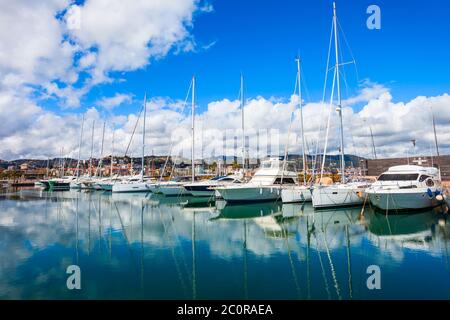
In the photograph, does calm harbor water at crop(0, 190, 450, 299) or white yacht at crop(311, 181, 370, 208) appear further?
white yacht at crop(311, 181, 370, 208)

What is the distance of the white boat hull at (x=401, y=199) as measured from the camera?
81.9 feet

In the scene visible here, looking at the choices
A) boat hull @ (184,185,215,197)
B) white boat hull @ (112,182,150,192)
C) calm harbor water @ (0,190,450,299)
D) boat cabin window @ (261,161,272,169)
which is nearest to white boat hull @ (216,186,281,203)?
boat cabin window @ (261,161,272,169)

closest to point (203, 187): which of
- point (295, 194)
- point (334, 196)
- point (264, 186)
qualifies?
point (264, 186)

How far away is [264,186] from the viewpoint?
36094mm

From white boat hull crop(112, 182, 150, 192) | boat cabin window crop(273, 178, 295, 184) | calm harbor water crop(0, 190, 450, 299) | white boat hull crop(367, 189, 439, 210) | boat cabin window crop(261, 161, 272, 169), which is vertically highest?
boat cabin window crop(261, 161, 272, 169)

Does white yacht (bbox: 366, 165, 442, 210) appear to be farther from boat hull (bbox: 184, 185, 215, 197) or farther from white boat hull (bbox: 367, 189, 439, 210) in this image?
boat hull (bbox: 184, 185, 215, 197)

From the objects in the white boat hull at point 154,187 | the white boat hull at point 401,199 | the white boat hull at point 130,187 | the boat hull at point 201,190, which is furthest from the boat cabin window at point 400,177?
the white boat hull at point 130,187

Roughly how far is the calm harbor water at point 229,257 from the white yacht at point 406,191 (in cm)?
113

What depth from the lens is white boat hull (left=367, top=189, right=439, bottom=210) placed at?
2497 cm

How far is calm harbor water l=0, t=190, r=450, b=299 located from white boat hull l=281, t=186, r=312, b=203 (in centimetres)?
782

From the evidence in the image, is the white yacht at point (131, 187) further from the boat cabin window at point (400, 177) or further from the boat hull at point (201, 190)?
the boat cabin window at point (400, 177)

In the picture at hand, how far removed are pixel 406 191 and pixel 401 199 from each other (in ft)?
2.57

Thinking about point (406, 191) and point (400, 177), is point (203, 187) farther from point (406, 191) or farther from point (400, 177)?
point (406, 191)
